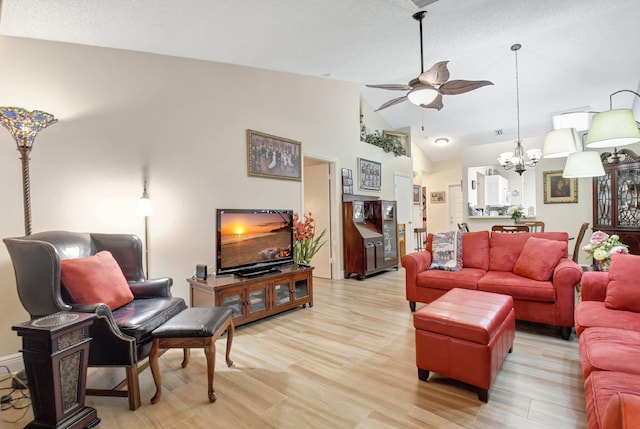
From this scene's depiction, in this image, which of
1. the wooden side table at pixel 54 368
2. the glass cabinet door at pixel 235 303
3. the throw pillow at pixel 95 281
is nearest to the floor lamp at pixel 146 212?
the throw pillow at pixel 95 281

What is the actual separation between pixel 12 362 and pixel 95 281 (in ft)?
3.35

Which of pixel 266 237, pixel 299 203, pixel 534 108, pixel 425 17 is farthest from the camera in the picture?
pixel 534 108

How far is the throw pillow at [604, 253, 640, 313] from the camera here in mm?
1991

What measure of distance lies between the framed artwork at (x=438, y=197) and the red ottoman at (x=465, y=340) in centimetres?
742

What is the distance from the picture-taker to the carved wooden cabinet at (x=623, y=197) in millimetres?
4734

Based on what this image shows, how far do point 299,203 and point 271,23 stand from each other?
238cm

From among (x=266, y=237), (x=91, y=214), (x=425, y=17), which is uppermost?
(x=425, y=17)

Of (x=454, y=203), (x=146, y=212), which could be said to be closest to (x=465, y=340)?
(x=146, y=212)

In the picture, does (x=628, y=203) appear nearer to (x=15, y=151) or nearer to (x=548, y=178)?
(x=548, y=178)

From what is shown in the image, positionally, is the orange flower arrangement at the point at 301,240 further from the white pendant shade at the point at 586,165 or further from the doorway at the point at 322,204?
the white pendant shade at the point at 586,165

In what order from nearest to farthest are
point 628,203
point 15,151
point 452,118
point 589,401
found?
point 589,401, point 15,151, point 628,203, point 452,118

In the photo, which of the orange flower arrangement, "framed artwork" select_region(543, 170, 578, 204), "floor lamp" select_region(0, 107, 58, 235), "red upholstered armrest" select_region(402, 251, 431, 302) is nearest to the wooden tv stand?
the orange flower arrangement

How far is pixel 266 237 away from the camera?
362 centimetres

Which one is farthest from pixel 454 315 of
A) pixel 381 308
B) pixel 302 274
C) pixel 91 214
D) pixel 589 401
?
pixel 91 214
